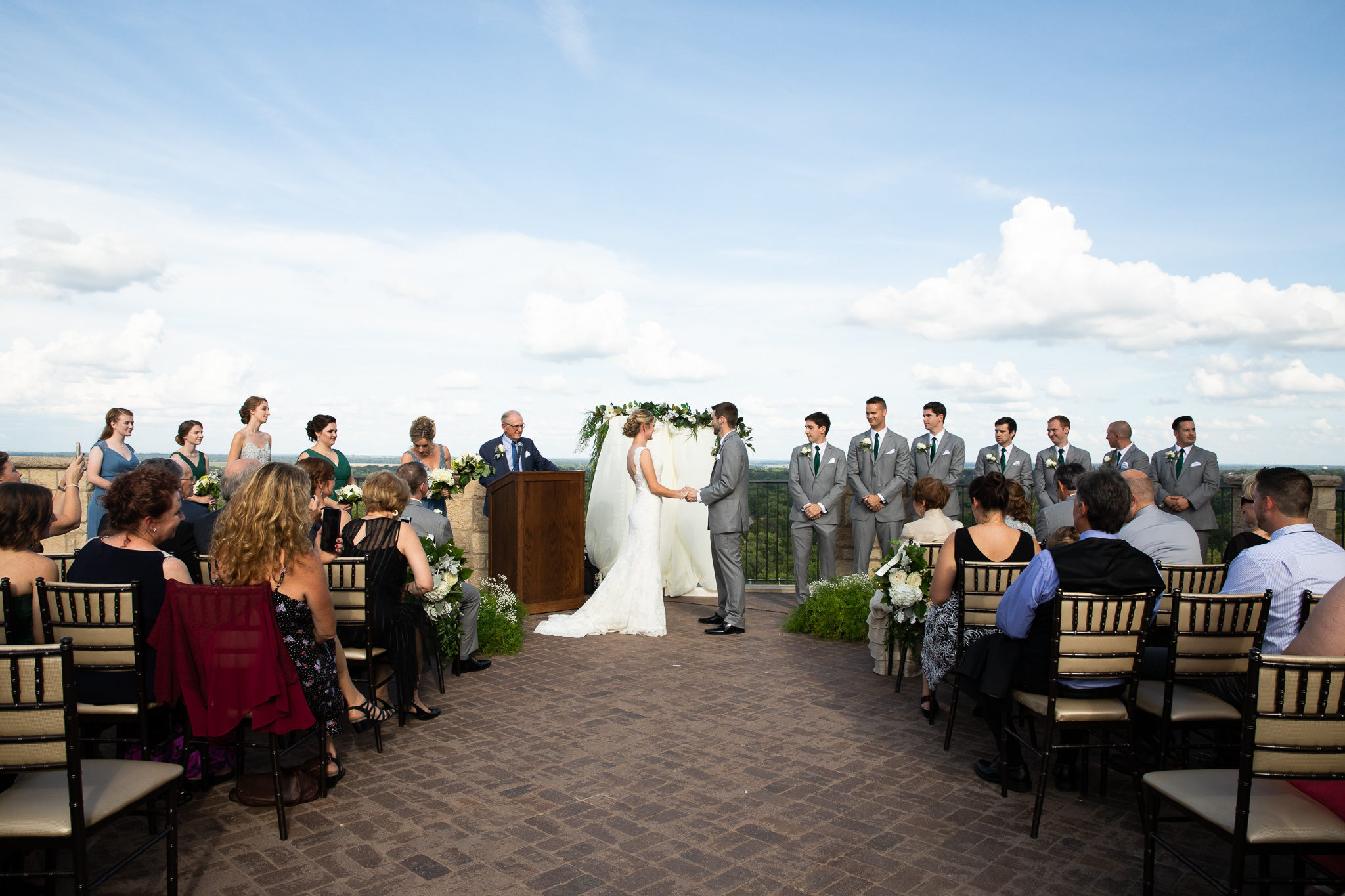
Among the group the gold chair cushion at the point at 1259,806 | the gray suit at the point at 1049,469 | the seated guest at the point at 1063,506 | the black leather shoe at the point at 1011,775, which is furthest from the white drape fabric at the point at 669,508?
the gold chair cushion at the point at 1259,806

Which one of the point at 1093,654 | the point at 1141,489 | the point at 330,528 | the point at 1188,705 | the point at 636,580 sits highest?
the point at 1141,489

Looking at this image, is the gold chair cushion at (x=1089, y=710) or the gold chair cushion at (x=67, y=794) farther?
the gold chair cushion at (x=1089, y=710)

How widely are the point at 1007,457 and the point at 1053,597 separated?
6.20 meters

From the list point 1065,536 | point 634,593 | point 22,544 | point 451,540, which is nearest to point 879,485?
point 634,593

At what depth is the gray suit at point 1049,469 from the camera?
32.4 feet

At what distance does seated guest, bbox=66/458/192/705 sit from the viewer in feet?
12.8

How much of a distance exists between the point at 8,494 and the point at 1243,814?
505cm

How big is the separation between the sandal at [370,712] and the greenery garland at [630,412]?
221 inches

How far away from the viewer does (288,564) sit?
155 inches

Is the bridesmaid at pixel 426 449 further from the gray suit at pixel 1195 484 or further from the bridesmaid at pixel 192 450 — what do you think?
the gray suit at pixel 1195 484

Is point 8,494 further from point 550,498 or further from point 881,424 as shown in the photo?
point 881,424

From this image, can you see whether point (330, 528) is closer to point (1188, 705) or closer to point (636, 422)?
point (636, 422)

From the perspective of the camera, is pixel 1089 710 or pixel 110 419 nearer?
pixel 1089 710

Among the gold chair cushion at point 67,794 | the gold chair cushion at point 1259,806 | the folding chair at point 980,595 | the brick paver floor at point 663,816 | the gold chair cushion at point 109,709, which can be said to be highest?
the folding chair at point 980,595
